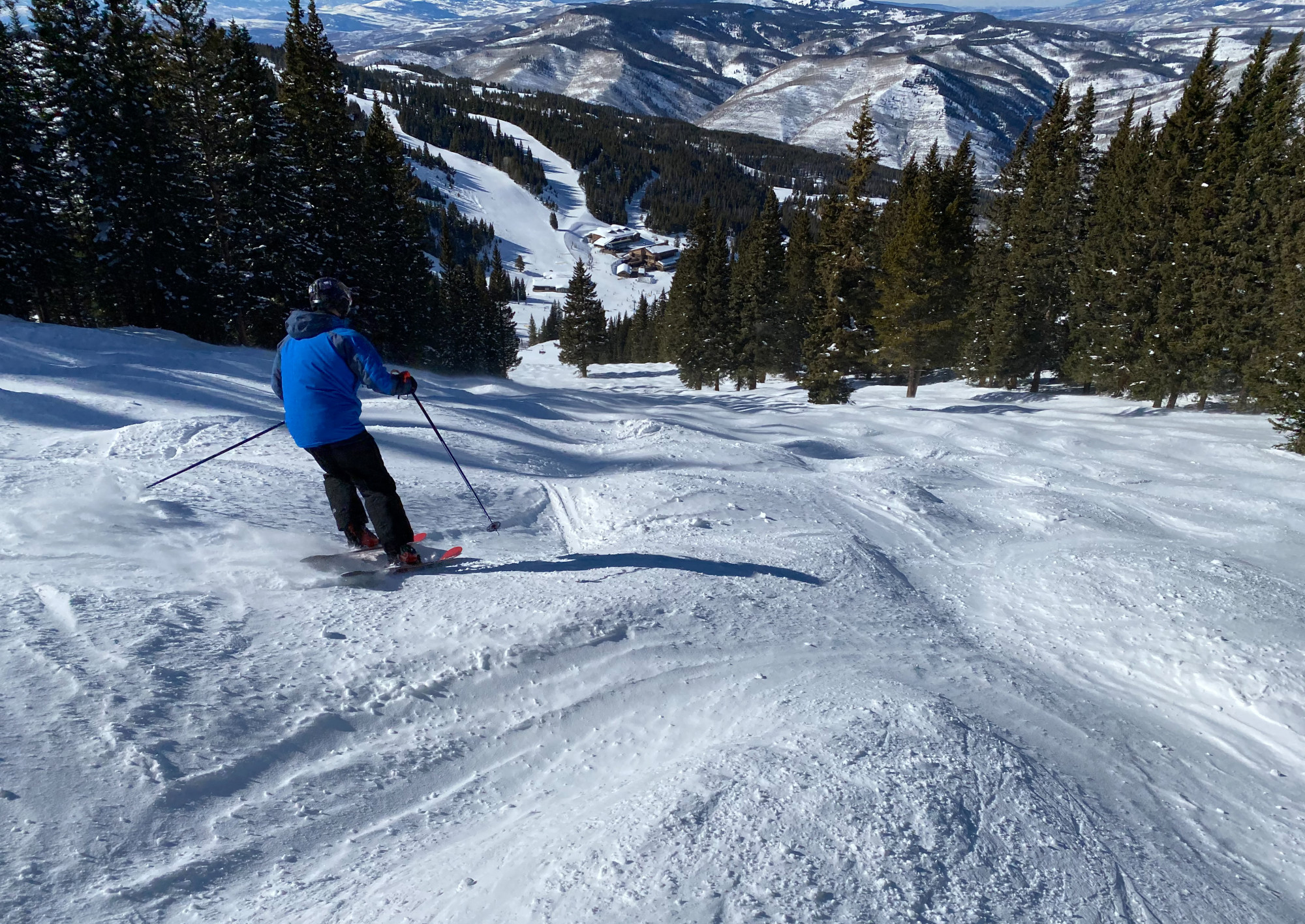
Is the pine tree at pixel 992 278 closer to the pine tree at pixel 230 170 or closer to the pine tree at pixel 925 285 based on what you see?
the pine tree at pixel 925 285

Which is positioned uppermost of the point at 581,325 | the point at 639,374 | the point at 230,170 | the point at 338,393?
Answer: the point at 230,170

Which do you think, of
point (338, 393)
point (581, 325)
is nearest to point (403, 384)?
point (338, 393)

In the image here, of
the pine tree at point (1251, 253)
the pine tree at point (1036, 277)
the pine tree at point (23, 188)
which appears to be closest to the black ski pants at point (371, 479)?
the pine tree at point (23, 188)

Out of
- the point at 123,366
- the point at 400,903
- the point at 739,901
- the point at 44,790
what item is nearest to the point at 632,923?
the point at 739,901

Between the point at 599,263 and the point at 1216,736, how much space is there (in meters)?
163

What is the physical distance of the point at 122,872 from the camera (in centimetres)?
231

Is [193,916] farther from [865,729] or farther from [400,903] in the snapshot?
[865,729]

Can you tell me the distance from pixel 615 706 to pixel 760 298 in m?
38.1

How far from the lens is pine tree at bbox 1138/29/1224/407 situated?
76.3ft

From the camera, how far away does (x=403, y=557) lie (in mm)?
4945

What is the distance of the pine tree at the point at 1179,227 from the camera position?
2327cm

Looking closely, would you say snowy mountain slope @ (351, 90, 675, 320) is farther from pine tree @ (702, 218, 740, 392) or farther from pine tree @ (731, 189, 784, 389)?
pine tree @ (731, 189, 784, 389)

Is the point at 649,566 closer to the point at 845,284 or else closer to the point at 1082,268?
the point at 845,284

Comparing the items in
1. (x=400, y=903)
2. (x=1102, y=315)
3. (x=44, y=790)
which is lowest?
(x=400, y=903)
